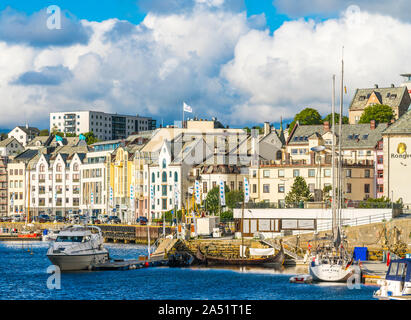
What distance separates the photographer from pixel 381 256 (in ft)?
241

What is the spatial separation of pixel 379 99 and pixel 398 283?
370ft

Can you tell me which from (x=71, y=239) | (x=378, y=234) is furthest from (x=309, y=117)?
(x=71, y=239)

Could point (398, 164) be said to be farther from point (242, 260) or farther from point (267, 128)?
point (267, 128)

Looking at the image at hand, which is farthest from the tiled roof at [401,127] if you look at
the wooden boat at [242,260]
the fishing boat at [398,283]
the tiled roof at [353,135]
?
the fishing boat at [398,283]

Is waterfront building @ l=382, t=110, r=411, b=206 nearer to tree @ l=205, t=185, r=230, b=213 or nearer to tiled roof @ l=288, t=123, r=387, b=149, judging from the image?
tiled roof @ l=288, t=123, r=387, b=149

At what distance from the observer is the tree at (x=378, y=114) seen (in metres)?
142

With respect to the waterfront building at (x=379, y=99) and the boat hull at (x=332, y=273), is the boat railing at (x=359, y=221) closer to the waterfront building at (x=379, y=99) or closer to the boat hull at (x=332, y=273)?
the boat hull at (x=332, y=273)

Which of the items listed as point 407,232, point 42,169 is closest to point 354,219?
point 407,232

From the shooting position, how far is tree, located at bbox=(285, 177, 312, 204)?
332ft

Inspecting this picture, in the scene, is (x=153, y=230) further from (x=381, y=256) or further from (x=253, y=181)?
(x=381, y=256)

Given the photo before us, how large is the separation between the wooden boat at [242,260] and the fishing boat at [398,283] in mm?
28975

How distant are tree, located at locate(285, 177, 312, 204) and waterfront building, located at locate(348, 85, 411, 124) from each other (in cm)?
5417

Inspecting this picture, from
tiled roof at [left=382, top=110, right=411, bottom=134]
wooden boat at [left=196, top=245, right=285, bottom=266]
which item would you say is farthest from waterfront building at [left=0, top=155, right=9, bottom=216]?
wooden boat at [left=196, top=245, right=285, bottom=266]

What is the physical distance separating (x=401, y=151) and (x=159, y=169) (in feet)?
177
